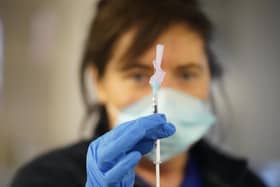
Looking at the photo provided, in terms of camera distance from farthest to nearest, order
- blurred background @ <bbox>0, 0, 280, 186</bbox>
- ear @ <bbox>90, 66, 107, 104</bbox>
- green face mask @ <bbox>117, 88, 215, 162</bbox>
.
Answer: blurred background @ <bbox>0, 0, 280, 186</bbox>
ear @ <bbox>90, 66, 107, 104</bbox>
green face mask @ <bbox>117, 88, 215, 162</bbox>

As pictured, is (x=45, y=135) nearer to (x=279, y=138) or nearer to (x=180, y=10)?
(x=180, y=10)

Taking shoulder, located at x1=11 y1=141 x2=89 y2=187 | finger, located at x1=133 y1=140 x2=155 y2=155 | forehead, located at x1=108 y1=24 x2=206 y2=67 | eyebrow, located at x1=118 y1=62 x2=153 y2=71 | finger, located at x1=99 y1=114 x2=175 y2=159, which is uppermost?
forehead, located at x1=108 y1=24 x2=206 y2=67

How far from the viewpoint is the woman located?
74 cm

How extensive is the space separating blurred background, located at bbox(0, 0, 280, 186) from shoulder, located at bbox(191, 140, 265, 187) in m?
0.21

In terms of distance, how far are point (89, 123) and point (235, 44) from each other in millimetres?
460

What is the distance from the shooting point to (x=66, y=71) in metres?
1.11

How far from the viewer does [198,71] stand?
2.64 ft

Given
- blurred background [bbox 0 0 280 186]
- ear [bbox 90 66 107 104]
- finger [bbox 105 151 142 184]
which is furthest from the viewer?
blurred background [bbox 0 0 280 186]

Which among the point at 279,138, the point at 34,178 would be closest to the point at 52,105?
the point at 34,178

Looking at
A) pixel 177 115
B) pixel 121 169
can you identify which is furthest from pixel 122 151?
pixel 177 115

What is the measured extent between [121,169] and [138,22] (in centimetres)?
44

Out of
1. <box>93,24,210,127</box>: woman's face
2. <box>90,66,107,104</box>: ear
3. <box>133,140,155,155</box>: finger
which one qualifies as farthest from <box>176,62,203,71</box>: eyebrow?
<box>133,140,155,155</box>: finger

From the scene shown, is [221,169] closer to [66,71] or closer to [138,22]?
[138,22]

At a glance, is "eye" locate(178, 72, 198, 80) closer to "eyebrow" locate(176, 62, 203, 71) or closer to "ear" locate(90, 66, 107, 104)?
"eyebrow" locate(176, 62, 203, 71)
